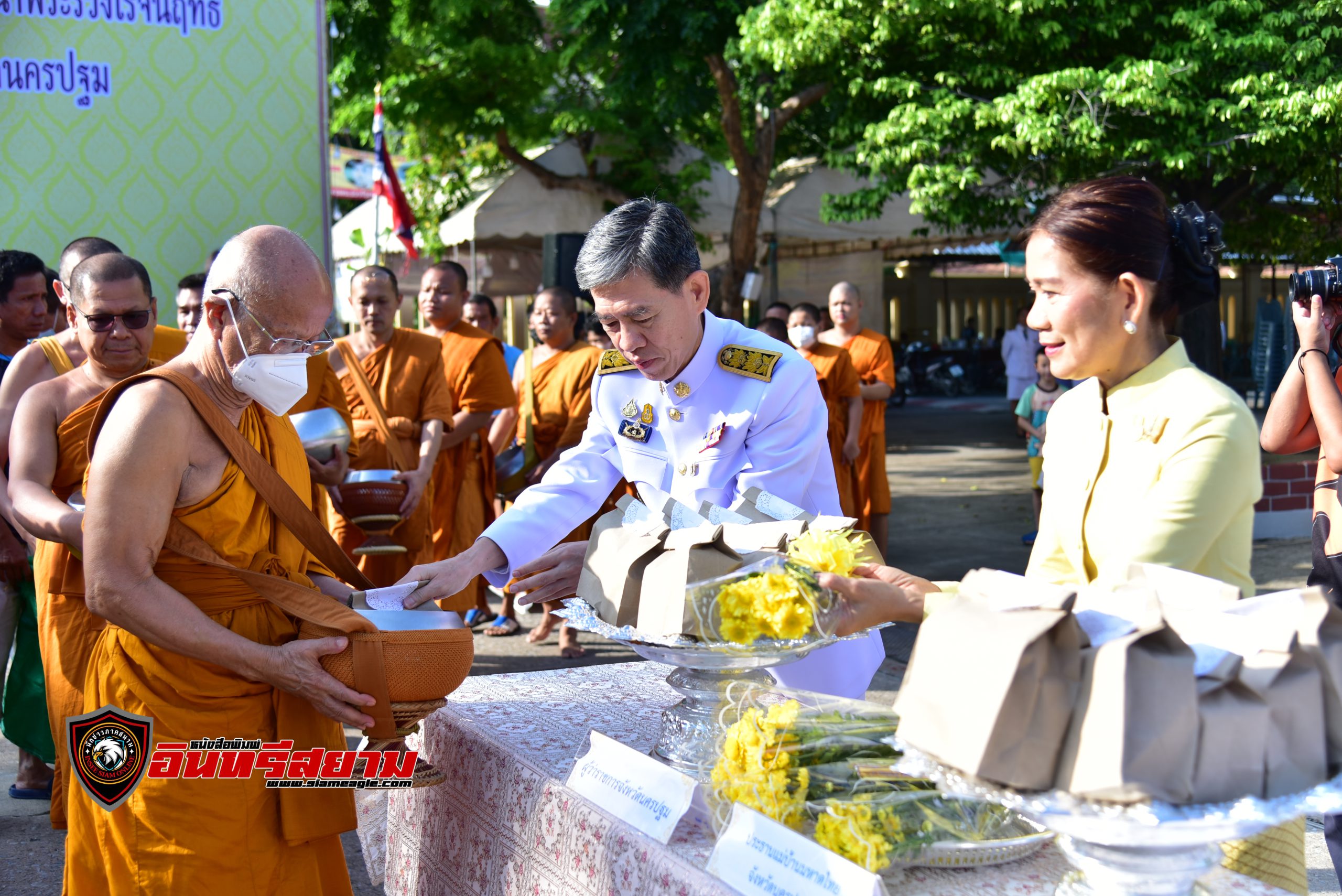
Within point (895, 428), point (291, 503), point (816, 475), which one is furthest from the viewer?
point (895, 428)

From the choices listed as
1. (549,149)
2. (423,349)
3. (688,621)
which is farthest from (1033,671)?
(549,149)

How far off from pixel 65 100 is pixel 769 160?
711 centimetres

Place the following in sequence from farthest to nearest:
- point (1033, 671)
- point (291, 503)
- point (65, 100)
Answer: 1. point (65, 100)
2. point (291, 503)
3. point (1033, 671)

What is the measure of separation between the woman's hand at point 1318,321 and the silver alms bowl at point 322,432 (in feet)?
9.75

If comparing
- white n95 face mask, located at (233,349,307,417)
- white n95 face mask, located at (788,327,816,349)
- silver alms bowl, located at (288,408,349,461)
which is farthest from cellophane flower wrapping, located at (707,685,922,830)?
white n95 face mask, located at (788,327,816,349)

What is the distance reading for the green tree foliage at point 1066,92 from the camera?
841 centimetres

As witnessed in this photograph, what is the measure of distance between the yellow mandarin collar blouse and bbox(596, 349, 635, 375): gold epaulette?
1067mm

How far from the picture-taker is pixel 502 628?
20.8 ft

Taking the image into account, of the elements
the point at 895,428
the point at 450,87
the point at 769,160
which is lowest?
the point at 895,428

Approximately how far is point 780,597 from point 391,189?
9481 millimetres

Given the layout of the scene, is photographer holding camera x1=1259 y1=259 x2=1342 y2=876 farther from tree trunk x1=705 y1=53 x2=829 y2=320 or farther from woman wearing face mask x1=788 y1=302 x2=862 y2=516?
tree trunk x1=705 y1=53 x2=829 y2=320

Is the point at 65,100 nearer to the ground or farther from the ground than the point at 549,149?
nearer to the ground

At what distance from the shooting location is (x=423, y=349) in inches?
220

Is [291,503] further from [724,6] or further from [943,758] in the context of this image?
[724,6]
